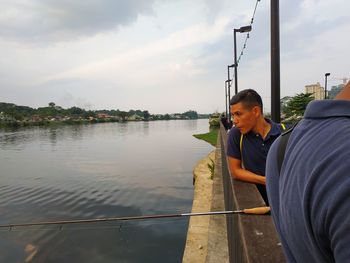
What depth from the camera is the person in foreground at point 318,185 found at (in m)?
0.70

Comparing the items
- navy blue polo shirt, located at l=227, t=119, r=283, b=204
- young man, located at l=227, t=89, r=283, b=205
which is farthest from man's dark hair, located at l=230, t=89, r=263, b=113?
navy blue polo shirt, located at l=227, t=119, r=283, b=204

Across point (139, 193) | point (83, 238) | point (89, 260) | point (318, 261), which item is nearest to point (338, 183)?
point (318, 261)

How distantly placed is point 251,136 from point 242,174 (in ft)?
1.33

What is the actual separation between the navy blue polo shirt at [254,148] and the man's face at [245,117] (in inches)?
3.5

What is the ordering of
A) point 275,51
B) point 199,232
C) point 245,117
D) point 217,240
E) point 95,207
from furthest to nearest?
point 95,207 → point 199,232 → point 217,240 → point 275,51 → point 245,117

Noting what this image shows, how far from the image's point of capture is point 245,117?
3156 mm

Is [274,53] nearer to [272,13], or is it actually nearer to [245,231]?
[272,13]

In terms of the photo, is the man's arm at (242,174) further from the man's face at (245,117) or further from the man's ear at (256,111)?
the man's ear at (256,111)

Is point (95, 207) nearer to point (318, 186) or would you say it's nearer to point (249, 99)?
point (249, 99)

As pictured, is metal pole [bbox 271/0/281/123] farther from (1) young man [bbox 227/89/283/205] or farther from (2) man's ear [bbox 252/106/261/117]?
(2) man's ear [bbox 252/106/261/117]

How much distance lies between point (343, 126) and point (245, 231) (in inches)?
53.3

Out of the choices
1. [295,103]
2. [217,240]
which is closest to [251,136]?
[217,240]

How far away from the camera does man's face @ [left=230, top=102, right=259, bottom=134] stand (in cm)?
315

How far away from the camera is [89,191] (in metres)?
18.5
